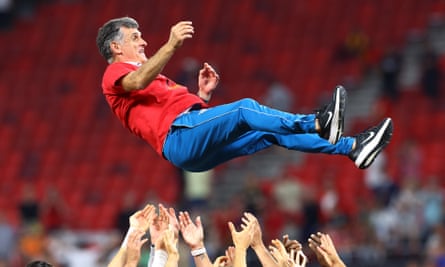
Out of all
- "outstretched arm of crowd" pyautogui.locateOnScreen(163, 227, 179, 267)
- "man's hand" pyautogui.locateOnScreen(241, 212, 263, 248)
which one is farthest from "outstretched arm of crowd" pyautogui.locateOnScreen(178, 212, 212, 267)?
"man's hand" pyautogui.locateOnScreen(241, 212, 263, 248)

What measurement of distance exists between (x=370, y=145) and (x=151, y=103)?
157 centimetres

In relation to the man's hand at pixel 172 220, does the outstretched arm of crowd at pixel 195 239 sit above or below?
below

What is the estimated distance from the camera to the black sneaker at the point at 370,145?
656cm

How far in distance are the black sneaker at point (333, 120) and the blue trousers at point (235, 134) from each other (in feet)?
0.27

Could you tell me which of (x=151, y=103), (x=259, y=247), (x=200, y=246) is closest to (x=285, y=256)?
(x=259, y=247)

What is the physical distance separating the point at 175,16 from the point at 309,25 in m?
2.73

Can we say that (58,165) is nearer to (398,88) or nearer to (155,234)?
(398,88)

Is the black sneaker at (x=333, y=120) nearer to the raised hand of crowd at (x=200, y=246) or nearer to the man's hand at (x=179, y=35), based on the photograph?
the raised hand of crowd at (x=200, y=246)

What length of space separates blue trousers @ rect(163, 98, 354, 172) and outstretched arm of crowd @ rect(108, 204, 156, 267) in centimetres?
64

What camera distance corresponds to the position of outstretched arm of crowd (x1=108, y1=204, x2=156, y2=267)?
609cm

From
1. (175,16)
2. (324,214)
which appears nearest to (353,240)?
(324,214)

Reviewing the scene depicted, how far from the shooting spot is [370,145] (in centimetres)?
658

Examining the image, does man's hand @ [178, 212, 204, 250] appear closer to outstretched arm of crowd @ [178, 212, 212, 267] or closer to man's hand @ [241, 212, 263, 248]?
outstretched arm of crowd @ [178, 212, 212, 267]

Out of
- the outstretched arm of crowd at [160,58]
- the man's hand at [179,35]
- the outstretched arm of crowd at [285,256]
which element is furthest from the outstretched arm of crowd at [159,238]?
the man's hand at [179,35]
